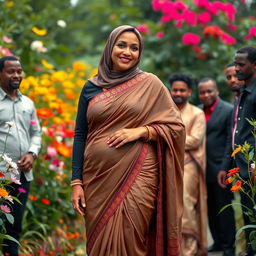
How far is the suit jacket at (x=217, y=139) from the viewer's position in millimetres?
7675

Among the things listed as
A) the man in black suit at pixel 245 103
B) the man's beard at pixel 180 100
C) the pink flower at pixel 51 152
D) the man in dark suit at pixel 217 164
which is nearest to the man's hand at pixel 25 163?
the pink flower at pixel 51 152

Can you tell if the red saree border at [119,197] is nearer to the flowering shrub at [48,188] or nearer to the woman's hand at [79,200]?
the woman's hand at [79,200]

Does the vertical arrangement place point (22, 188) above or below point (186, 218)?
above

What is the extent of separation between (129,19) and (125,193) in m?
9.04

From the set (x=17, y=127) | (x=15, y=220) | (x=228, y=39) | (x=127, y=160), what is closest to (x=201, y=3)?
(x=228, y=39)

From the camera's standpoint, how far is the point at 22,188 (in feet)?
19.4

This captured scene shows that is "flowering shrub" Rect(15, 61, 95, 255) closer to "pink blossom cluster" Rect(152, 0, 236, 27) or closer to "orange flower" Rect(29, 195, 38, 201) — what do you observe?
"orange flower" Rect(29, 195, 38, 201)

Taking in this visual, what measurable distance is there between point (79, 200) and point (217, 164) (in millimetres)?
3061

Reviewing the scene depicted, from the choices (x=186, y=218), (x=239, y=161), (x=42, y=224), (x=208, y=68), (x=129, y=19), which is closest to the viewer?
(x=239, y=161)

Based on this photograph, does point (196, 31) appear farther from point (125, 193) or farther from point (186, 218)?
point (125, 193)

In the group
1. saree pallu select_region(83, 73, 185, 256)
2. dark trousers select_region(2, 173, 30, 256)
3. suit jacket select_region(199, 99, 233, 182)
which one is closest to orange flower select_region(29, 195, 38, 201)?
dark trousers select_region(2, 173, 30, 256)

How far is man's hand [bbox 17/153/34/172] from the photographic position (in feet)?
19.2

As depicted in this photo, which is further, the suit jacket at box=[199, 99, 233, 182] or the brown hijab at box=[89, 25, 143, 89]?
the suit jacket at box=[199, 99, 233, 182]

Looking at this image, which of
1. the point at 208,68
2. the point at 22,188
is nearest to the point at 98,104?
the point at 22,188
